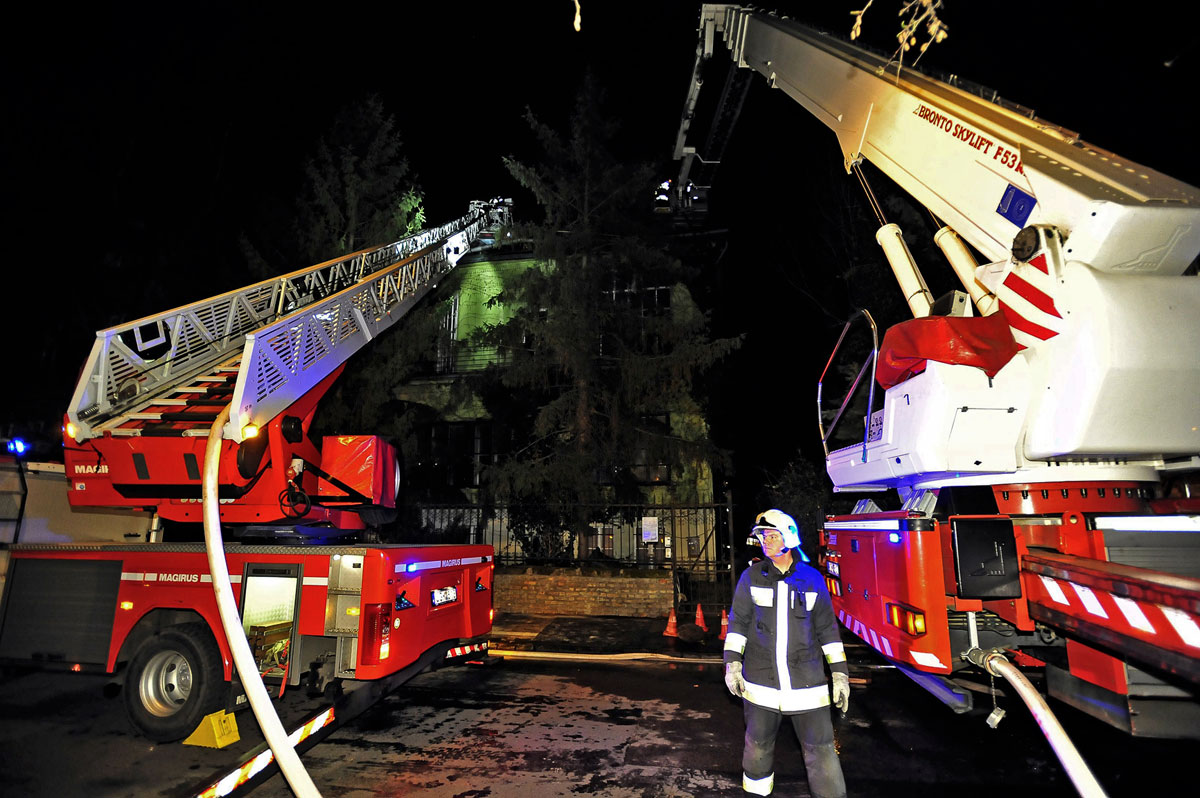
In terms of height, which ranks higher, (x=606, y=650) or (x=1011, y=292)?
(x=1011, y=292)

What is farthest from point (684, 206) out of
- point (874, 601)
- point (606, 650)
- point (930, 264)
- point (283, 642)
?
point (283, 642)

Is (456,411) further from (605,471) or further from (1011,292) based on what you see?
(1011,292)

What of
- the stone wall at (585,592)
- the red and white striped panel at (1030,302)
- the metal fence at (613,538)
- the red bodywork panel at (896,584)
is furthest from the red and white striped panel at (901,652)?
the stone wall at (585,592)

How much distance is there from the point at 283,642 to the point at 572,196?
10.9 meters

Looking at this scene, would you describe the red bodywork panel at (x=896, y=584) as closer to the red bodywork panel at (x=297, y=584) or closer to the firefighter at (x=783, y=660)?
the firefighter at (x=783, y=660)

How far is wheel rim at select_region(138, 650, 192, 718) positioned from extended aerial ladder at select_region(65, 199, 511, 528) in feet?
4.36

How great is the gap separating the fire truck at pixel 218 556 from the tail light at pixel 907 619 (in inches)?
161

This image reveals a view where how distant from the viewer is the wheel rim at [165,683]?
4.79 metres

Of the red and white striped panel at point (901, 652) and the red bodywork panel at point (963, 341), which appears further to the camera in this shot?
the red and white striped panel at point (901, 652)

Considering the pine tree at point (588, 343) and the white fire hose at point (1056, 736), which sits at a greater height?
the pine tree at point (588, 343)

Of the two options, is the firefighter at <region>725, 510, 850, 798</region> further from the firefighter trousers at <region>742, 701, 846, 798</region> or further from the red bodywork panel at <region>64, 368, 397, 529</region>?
the red bodywork panel at <region>64, 368, 397, 529</region>

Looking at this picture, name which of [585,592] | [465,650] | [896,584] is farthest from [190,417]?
[585,592]

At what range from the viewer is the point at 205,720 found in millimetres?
4723

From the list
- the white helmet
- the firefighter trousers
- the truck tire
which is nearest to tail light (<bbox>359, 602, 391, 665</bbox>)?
the truck tire
